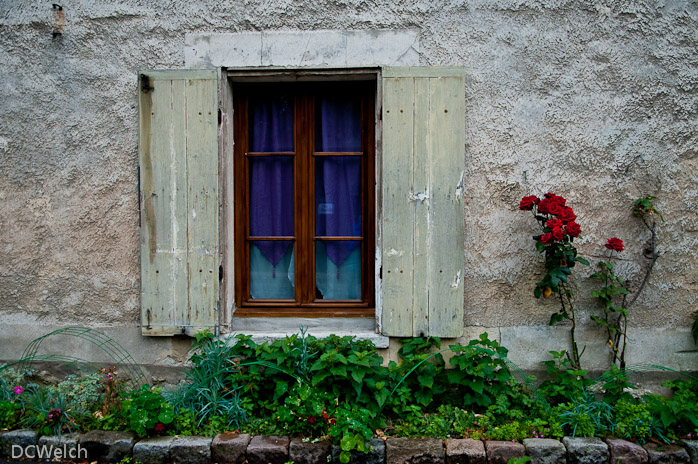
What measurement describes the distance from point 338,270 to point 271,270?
0.49 m

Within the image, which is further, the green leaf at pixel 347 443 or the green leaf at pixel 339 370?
the green leaf at pixel 339 370

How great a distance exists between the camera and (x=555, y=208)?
3.00m

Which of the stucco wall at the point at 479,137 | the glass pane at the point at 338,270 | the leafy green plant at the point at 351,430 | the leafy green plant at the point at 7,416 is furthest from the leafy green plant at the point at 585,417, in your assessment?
the leafy green plant at the point at 7,416

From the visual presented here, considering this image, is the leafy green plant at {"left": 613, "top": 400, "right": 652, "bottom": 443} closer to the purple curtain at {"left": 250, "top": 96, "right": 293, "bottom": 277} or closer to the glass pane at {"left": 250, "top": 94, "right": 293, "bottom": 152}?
the purple curtain at {"left": 250, "top": 96, "right": 293, "bottom": 277}

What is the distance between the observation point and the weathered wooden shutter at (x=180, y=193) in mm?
3309

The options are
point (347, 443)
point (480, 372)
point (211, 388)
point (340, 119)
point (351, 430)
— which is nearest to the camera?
point (347, 443)

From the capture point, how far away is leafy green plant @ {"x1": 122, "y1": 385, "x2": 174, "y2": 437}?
2891 millimetres

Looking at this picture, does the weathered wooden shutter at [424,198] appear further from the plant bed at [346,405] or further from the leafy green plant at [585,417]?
the leafy green plant at [585,417]

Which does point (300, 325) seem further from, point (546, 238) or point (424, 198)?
point (546, 238)

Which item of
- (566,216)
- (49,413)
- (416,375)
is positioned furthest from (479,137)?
(49,413)

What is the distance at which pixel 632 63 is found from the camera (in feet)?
10.6

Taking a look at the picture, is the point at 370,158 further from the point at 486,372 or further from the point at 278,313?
the point at 486,372

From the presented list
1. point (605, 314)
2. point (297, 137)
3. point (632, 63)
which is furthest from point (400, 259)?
point (632, 63)

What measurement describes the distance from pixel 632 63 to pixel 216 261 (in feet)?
10.0
